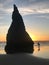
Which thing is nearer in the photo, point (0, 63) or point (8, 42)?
point (0, 63)

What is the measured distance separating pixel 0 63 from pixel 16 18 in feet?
40.9

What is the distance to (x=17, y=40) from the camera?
29.0 meters

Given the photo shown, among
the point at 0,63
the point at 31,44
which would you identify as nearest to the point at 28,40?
the point at 31,44

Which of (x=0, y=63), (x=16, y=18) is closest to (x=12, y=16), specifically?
(x=16, y=18)

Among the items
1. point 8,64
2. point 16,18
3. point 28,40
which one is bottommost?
point 8,64

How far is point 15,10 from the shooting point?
99.9 feet

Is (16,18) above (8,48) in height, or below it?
above

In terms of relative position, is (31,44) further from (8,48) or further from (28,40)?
(8,48)

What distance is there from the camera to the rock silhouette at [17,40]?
28.8m

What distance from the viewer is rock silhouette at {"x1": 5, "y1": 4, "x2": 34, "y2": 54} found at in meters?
28.8

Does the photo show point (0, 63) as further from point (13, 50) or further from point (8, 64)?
point (13, 50)

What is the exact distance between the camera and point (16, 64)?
17.8 metres

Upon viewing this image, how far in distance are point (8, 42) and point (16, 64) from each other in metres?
11.4

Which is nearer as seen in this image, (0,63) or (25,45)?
(0,63)
